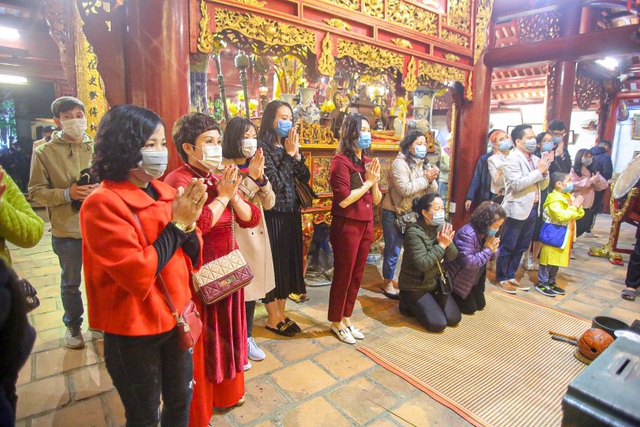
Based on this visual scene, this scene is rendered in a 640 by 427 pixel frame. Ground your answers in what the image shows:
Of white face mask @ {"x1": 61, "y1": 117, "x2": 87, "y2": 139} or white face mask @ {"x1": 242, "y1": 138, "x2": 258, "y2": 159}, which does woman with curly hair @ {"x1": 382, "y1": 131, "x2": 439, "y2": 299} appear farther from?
white face mask @ {"x1": 61, "y1": 117, "x2": 87, "y2": 139}

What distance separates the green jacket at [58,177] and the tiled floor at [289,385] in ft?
2.94

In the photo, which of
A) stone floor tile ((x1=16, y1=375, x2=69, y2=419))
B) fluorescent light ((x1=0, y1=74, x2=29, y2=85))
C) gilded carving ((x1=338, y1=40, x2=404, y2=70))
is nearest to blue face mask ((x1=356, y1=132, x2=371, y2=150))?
gilded carving ((x1=338, y1=40, x2=404, y2=70))

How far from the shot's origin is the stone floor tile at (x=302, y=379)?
2221 mm

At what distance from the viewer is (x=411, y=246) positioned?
3137mm

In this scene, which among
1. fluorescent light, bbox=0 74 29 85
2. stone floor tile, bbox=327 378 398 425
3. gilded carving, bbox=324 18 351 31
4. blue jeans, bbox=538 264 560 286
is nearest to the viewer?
stone floor tile, bbox=327 378 398 425

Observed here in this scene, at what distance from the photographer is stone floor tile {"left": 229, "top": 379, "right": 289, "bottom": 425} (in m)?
1.99

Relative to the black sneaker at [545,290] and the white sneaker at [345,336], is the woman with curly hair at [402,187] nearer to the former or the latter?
the white sneaker at [345,336]

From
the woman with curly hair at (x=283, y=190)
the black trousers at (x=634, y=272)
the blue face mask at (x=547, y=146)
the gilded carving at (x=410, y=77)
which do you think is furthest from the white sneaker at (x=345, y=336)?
the black trousers at (x=634, y=272)

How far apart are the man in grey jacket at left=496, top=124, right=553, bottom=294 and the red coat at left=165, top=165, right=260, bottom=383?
10.6 feet

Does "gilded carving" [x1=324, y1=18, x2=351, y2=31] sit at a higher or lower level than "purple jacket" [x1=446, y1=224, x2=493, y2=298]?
higher

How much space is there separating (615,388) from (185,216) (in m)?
1.31

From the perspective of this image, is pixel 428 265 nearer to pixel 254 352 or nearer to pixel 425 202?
pixel 425 202

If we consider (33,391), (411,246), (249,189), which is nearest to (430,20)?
(411,246)

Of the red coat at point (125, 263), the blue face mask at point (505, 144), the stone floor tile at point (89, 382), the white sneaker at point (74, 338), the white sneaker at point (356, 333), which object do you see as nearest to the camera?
the red coat at point (125, 263)
